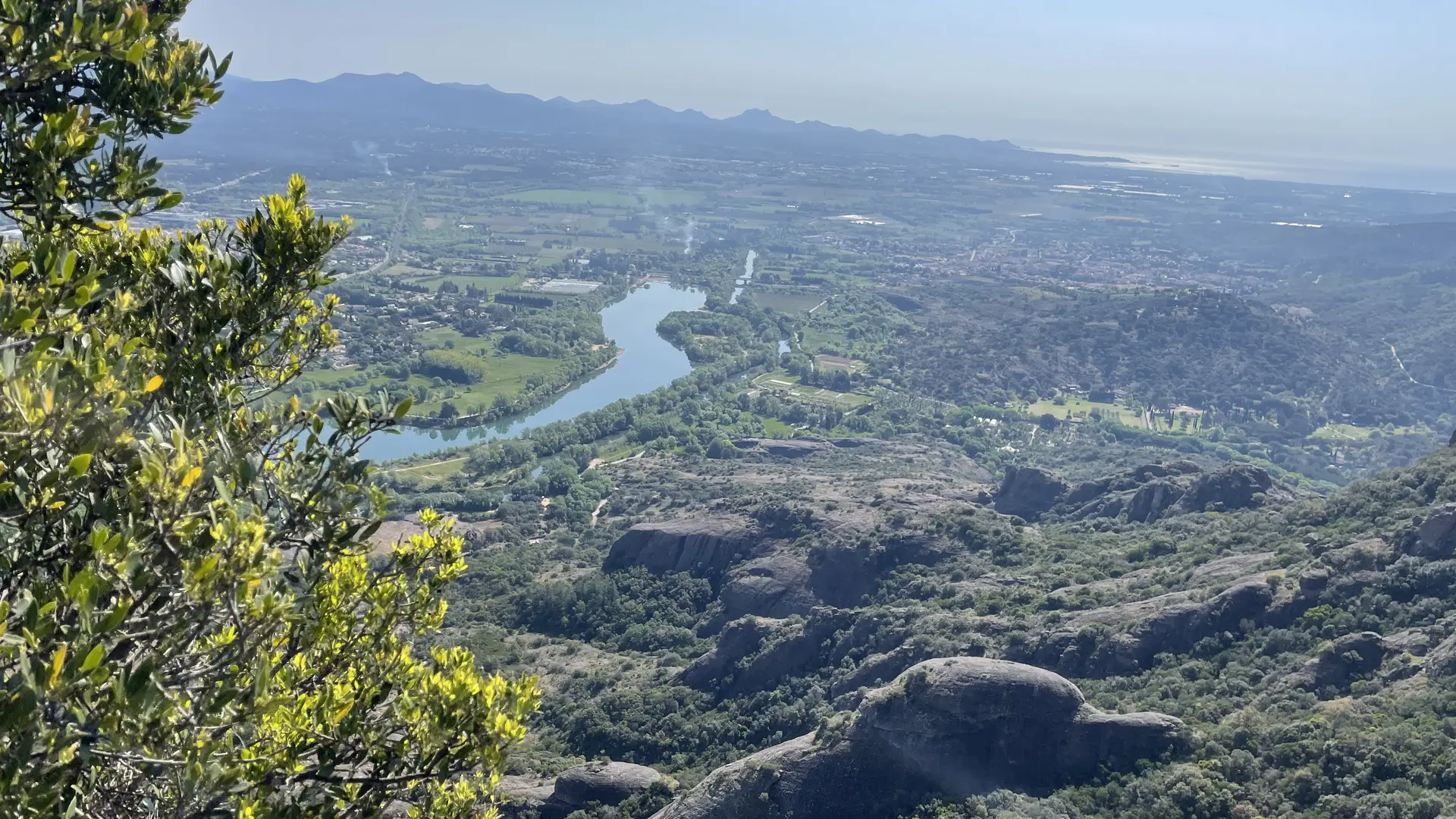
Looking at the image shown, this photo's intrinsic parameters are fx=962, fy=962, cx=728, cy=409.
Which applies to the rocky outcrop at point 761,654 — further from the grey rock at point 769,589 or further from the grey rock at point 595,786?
the grey rock at point 595,786

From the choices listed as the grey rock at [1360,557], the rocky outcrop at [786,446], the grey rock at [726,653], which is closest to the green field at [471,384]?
the rocky outcrop at [786,446]

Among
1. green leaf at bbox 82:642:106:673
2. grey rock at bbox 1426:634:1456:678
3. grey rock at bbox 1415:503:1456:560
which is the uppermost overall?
green leaf at bbox 82:642:106:673

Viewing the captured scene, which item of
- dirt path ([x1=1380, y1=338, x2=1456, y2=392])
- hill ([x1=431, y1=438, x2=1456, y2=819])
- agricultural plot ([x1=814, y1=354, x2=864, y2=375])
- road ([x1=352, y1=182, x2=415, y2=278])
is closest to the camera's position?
hill ([x1=431, y1=438, x2=1456, y2=819])

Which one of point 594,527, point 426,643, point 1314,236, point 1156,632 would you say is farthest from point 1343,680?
point 1314,236

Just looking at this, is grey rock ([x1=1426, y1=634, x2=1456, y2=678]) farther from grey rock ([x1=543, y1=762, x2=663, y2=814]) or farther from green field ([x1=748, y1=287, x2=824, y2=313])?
green field ([x1=748, y1=287, x2=824, y2=313])

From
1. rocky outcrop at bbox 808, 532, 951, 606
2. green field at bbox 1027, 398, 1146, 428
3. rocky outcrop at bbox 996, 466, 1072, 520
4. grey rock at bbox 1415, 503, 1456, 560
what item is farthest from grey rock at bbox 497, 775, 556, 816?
green field at bbox 1027, 398, 1146, 428

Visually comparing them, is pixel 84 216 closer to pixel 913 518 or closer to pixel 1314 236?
pixel 913 518
